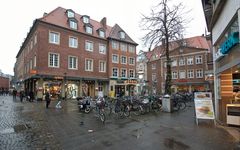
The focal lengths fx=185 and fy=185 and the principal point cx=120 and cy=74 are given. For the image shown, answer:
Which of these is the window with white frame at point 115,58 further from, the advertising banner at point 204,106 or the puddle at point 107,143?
the puddle at point 107,143

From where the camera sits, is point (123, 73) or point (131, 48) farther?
point (131, 48)

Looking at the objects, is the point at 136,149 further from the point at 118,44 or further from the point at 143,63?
the point at 143,63

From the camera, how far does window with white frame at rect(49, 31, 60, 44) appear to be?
28450mm

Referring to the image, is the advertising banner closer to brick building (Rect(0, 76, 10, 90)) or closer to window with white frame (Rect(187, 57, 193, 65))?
window with white frame (Rect(187, 57, 193, 65))

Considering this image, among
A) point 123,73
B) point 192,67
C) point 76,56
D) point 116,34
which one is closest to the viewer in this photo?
point 76,56

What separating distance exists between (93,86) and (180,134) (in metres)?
28.1

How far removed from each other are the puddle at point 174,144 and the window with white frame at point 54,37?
26010mm

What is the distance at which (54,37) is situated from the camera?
2895 centimetres

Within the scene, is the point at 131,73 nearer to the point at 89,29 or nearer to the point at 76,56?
the point at 89,29

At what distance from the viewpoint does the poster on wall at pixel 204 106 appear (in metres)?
9.77

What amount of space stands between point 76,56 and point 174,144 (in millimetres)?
27661

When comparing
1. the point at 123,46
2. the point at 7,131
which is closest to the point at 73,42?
the point at 123,46

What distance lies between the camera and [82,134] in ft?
25.7

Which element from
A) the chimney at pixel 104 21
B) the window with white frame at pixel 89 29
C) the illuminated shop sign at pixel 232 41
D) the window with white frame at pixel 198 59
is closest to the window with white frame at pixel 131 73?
the chimney at pixel 104 21
